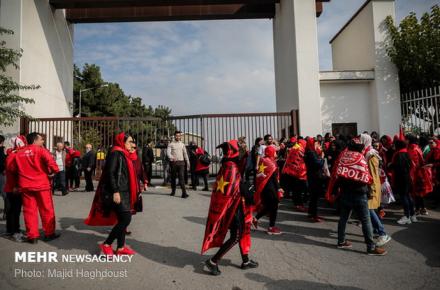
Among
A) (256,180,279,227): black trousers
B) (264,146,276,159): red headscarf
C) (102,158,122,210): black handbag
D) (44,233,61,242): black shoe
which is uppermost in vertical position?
(264,146,276,159): red headscarf

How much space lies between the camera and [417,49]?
12.2 metres

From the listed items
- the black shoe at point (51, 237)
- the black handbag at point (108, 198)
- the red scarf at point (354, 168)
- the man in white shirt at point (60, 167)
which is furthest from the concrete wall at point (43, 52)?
the red scarf at point (354, 168)

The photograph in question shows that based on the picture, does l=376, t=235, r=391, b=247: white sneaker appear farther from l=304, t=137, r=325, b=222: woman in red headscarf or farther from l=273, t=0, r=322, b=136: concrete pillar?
l=273, t=0, r=322, b=136: concrete pillar

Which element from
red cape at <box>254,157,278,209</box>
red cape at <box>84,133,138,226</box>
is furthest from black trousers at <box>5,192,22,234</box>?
red cape at <box>254,157,278,209</box>

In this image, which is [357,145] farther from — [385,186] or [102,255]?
[102,255]

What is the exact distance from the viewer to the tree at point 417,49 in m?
12.0

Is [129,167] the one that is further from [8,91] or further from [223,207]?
[8,91]

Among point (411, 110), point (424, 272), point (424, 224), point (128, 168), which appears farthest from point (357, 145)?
point (411, 110)

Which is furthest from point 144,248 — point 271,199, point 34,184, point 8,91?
point 8,91

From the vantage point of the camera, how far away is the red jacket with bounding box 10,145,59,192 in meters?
5.44

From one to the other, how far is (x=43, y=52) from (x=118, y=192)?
534 inches

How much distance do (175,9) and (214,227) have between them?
16220 mm

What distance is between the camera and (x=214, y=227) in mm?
4262

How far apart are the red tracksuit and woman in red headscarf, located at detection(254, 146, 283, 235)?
12.4 ft
